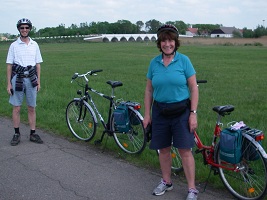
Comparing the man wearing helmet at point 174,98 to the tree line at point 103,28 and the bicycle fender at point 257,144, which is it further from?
the tree line at point 103,28

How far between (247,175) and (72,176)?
2205mm

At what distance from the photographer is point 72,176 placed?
4.98 m

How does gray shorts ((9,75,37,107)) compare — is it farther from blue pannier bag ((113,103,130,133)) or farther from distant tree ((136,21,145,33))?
distant tree ((136,21,145,33))

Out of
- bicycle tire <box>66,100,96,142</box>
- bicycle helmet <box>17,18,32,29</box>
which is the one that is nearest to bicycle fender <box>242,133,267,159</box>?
bicycle tire <box>66,100,96,142</box>

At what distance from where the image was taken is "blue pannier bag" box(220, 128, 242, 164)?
3.97 m

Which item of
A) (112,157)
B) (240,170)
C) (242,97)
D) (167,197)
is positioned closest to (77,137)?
(112,157)

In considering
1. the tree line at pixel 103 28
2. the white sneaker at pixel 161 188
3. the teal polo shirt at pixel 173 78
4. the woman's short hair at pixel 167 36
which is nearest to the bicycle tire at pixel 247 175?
the white sneaker at pixel 161 188

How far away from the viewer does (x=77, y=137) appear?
6.90 m

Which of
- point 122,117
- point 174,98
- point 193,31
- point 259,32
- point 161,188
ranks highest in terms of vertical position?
point 193,31

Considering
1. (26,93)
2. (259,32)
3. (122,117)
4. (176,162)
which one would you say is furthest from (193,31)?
(176,162)

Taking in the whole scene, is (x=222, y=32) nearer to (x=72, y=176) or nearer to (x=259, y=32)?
(x=259, y=32)

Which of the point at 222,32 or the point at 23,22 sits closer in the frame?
the point at 23,22

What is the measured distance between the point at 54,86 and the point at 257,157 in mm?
11171

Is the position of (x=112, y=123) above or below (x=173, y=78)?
below
